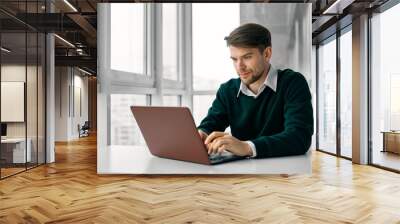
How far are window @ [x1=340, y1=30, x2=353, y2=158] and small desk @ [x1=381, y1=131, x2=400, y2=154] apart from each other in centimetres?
113

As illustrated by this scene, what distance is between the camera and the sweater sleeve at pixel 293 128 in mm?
3820

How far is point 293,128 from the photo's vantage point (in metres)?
3.92

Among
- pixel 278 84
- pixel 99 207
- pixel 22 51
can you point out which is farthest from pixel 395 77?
pixel 22 51

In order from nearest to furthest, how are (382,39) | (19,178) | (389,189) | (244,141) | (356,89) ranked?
(244,141)
(389,189)
(19,178)
(382,39)
(356,89)

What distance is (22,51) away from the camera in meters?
6.84

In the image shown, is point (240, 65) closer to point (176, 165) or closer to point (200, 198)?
point (176, 165)

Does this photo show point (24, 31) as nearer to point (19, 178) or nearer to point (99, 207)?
point (19, 178)

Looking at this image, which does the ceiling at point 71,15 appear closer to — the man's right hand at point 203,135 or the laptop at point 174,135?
the laptop at point 174,135

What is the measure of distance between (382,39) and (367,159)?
220 centimetres

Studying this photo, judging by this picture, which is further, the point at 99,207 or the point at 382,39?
the point at 382,39

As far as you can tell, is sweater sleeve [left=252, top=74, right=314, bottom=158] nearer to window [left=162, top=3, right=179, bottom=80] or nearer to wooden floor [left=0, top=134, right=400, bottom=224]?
wooden floor [left=0, top=134, right=400, bottom=224]

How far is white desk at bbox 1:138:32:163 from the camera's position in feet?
20.9

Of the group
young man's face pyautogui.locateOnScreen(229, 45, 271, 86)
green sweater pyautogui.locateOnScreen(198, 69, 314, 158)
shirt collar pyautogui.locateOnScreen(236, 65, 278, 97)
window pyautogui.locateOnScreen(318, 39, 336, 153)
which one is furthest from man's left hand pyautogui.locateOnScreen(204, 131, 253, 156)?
Result: window pyautogui.locateOnScreen(318, 39, 336, 153)

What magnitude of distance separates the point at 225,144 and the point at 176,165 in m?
0.57
